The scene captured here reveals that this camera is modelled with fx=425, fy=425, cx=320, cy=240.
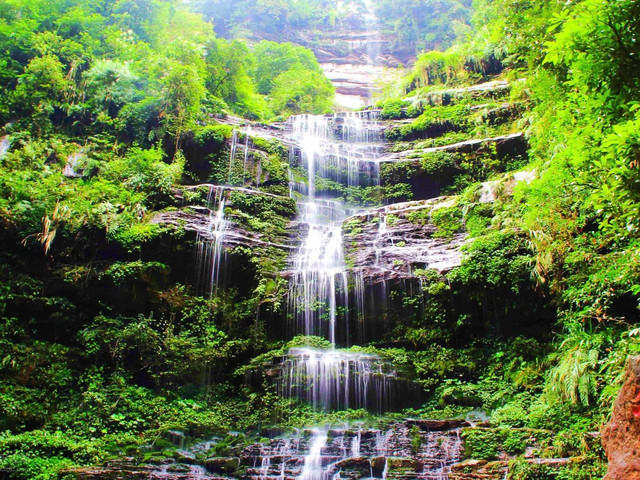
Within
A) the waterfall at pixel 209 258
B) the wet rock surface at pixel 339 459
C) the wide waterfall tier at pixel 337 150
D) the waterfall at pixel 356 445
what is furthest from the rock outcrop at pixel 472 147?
the waterfall at pixel 356 445

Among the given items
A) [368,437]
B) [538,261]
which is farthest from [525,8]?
[368,437]

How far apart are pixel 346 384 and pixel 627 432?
6511mm

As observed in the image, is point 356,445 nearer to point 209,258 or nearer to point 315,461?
point 315,461

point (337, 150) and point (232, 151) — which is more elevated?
point (337, 150)

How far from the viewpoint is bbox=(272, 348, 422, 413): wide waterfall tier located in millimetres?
9281

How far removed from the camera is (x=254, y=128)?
59.5 feet

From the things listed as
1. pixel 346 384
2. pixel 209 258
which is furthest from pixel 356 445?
pixel 209 258

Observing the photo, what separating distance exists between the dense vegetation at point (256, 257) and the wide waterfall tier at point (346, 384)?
1.09 feet

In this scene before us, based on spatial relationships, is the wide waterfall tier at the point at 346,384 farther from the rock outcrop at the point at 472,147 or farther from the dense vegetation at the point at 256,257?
the rock outcrop at the point at 472,147

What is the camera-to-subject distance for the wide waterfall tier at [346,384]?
928cm

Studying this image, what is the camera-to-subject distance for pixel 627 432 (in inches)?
133

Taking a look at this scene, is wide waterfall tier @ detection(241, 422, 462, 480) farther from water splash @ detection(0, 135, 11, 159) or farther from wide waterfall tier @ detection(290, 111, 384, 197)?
water splash @ detection(0, 135, 11, 159)

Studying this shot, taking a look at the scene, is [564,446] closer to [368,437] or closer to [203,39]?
[368,437]

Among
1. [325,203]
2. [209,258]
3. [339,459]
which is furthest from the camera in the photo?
[325,203]
